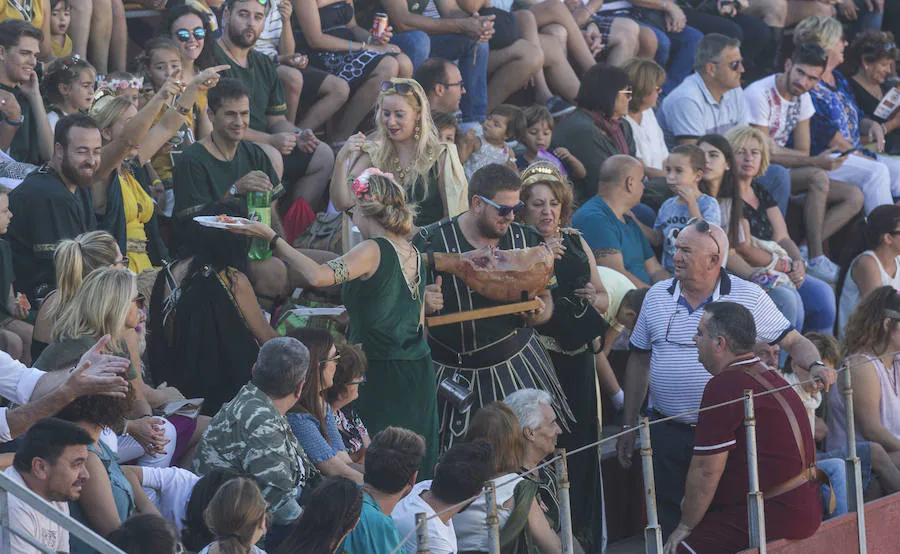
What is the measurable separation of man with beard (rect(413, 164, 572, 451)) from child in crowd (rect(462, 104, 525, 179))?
71.8 inches

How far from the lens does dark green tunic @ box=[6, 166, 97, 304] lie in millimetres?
6305

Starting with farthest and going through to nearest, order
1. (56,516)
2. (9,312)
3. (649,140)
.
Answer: (649,140) < (9,312) < (56,516)

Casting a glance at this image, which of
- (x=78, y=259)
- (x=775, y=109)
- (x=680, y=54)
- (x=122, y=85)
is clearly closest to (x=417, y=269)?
(x=78, y=259)

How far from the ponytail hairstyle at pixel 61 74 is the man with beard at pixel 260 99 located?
1198 millimetres

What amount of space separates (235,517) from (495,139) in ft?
15.9

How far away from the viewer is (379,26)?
9195 millimetres

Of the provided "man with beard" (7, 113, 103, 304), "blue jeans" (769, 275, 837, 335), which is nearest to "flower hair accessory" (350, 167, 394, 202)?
"man with beard" (7, 113, 103, 304)

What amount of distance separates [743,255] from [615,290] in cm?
192

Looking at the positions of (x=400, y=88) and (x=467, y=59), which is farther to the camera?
(x=467, y=59)

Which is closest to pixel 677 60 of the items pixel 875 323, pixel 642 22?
pixel 642 22

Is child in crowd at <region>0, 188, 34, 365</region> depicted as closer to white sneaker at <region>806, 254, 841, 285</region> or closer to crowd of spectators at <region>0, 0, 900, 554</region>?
crowd of spectators at <region>0, 0, 900, 554</region>

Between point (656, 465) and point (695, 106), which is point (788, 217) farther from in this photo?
point (656, 465)

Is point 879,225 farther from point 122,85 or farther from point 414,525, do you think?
point 414,525

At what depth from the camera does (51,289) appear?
6.31 meters
